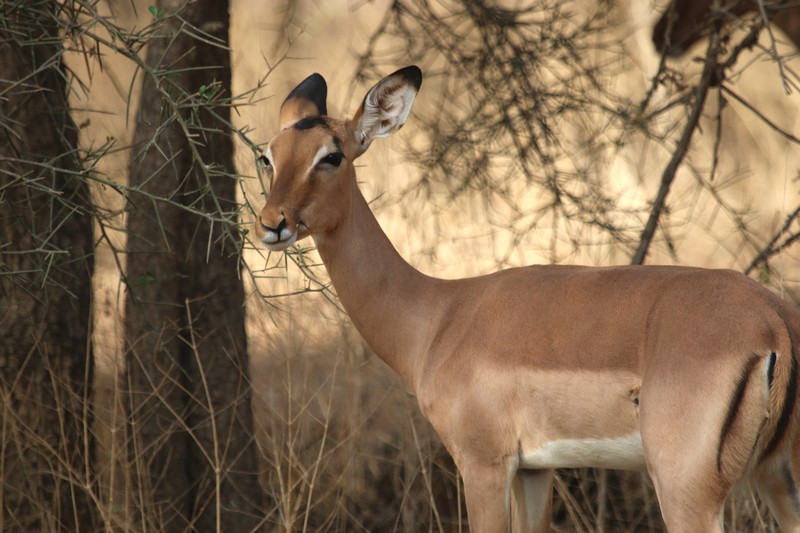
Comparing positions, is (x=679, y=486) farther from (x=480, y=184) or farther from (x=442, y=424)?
(x=480, y=184)

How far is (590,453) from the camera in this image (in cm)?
342

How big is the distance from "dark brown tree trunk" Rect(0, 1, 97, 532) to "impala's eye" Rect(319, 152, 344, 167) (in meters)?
1.35

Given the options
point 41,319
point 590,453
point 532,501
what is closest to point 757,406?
point 590,453

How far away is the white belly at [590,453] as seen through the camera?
3.32 metres

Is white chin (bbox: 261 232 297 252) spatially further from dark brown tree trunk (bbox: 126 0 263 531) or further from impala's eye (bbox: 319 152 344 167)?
dark brown tree trunk (bbox: 126 0 263 531)

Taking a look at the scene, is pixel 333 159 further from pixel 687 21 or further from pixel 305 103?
pixel 687 21

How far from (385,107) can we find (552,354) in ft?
4.22

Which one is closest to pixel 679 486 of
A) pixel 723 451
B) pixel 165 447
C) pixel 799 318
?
pixel 723 451

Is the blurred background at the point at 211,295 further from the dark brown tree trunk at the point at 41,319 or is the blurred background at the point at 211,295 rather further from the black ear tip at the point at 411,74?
the black ear tip at the point at 411,74

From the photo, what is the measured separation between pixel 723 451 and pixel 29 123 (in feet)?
11.6

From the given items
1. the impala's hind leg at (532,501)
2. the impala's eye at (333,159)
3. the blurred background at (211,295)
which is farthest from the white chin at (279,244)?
the impala's hind leg at (532,501)

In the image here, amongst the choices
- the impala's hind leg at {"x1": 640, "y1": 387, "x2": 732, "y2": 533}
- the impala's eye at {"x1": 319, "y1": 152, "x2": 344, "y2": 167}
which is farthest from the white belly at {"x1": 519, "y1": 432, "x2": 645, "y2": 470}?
the impala's eye at {"x1": 319, "y1": 152, "x2": 344, "y2": 167}

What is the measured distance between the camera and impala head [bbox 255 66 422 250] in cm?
372

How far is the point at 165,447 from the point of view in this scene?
5.44 m
